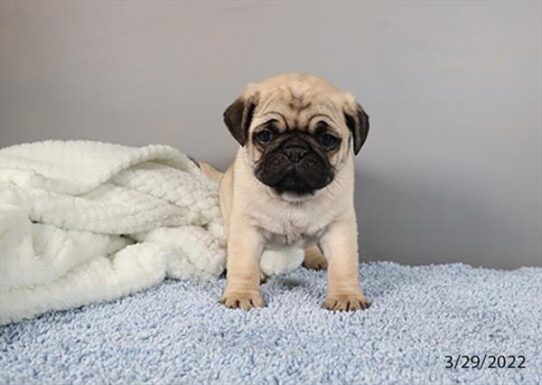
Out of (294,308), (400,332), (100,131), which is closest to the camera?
(400,332)

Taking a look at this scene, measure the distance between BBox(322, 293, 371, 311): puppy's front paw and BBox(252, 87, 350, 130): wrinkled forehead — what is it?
35 cm

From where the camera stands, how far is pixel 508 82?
1946 mm

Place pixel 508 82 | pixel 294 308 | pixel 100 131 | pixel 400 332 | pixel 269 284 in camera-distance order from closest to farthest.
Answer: pixel 400 332 < pixel 294 308 < pixel 269 284 < pixel 508 82 < pixel 100 131

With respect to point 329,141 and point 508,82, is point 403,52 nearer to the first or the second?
point 508,82

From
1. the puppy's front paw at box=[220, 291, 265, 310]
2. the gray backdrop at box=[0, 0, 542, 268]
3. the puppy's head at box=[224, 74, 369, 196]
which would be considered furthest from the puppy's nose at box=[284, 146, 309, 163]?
the gray backdrop at box=[0, 0, 542, 268]

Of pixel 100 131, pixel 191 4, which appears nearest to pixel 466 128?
pixel 191 4

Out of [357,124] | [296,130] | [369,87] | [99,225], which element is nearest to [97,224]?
[99,225]

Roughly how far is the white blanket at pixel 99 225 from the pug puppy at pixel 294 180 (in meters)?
0.16

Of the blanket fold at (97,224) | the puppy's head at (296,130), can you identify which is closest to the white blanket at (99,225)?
the blanket fold at (97,224)

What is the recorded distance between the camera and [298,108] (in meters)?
1.47

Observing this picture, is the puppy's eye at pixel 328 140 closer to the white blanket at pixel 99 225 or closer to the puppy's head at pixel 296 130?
the puppy's head at pixel 296 130

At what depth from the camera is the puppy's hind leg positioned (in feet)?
6.15

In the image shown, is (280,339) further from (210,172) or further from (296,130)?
(210,172)

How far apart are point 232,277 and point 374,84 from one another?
79cm
